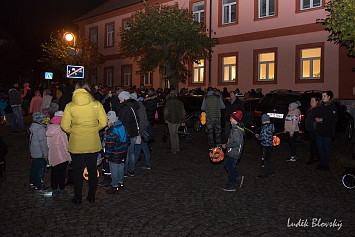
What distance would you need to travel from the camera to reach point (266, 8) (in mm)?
24031

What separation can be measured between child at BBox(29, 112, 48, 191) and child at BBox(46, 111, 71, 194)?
25 cm

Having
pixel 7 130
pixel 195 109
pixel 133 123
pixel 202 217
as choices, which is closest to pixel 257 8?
pixel 195 109

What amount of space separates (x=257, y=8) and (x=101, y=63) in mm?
18984

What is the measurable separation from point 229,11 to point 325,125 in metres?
18.8

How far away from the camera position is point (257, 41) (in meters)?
24.4

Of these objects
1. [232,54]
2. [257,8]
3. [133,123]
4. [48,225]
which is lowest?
[48,225]

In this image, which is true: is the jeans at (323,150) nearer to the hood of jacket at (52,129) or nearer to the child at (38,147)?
the hood of jacket at (52,129)

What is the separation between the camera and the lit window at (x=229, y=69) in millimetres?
26000

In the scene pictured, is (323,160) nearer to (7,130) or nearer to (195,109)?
(195,109)

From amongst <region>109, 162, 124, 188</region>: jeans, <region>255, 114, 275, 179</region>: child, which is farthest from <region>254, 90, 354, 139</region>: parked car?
<region>109, 162, 124, 188</region>: jeans

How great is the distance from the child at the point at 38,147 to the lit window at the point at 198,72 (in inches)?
861

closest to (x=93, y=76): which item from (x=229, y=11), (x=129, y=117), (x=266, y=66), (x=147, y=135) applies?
(x=229, y=11)

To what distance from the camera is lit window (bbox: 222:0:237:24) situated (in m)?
26.0

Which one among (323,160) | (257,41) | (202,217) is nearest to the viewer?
(202,217)
